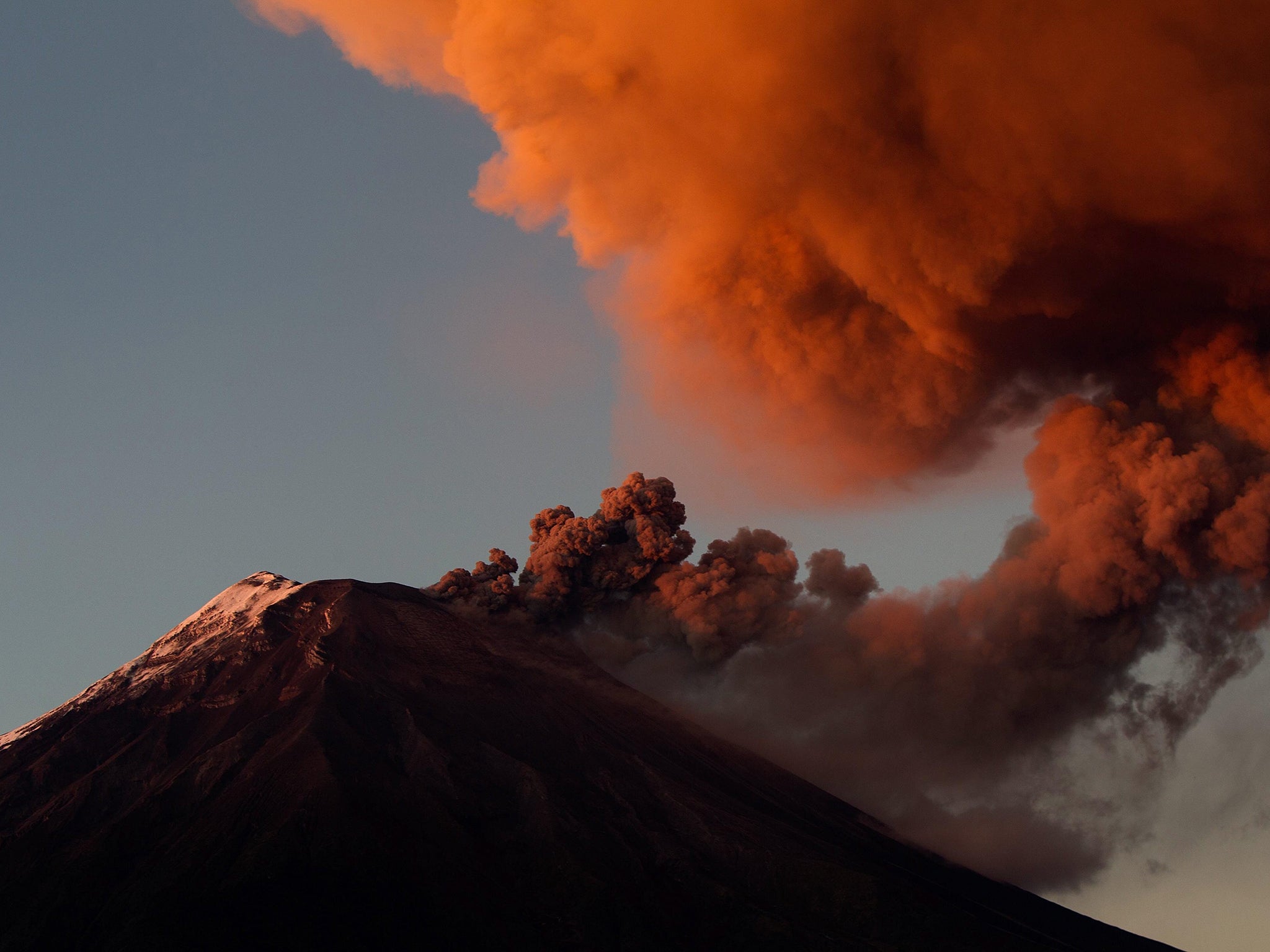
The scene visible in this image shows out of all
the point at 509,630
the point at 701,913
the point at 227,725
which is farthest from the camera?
the point at 509,630

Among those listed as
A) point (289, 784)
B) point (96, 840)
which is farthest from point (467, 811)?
point (96, 840)

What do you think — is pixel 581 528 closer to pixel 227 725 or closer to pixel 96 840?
pixel 227 725

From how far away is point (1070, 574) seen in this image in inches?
1839

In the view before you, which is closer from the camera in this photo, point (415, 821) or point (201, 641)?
point (415, 821)

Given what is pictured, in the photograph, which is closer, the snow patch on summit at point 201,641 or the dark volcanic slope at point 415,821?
the dark volcanic slope at point 415,821

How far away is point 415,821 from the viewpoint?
3600 cm

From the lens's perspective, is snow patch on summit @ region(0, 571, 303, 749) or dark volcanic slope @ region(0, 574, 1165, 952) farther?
snow patch on summit @ region(0, 571, 303, 749)

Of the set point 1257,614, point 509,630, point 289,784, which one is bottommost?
point 289,784

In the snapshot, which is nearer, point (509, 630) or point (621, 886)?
point (621, 886)

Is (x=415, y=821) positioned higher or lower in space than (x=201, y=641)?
lower

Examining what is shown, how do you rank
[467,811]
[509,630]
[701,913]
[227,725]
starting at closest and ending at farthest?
[701,913], [467,811], [227,725], [509,630]

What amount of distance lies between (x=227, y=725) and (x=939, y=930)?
24019 millimetres

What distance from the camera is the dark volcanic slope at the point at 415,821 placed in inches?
1277

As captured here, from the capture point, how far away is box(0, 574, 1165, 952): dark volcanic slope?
32438mm
